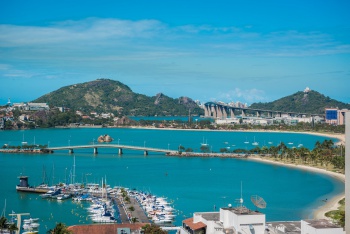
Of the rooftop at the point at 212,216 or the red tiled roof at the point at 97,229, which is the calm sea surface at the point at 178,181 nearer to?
the red tiled roof at the point at 97,229

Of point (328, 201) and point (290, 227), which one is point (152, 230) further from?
point (328, 201)

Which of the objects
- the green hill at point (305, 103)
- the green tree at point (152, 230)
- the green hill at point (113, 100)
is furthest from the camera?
the green hill at point (113, 100)

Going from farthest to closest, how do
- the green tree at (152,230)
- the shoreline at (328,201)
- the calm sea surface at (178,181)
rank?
the calm sea surface at (178,181), the shoreline at (328,201), the green tree at (152,230)

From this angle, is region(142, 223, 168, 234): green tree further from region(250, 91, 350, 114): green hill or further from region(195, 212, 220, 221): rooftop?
region(250, 91, 350, 114): green hill

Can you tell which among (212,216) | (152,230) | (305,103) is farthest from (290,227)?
(305,103)

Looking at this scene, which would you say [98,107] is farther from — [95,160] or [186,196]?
[186,196]

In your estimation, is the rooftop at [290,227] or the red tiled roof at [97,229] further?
the red tiled roof at [97,229]

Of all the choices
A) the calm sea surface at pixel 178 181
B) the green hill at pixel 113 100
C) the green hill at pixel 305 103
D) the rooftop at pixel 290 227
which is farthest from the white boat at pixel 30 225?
the green hill at pixel 113 100
